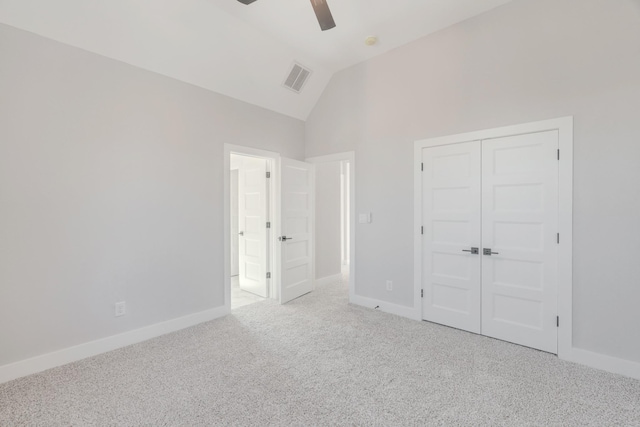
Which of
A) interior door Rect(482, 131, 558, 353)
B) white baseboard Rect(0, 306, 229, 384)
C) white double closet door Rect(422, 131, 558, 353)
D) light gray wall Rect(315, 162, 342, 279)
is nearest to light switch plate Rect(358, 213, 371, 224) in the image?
white double closet door Rect(422, 131, 558, 353)

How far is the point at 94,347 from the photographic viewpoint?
2574 millimetres

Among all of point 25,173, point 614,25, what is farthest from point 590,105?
point 25,173

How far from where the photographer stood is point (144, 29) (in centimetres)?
262

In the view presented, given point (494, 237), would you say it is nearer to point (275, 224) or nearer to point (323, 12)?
point (323, 12)

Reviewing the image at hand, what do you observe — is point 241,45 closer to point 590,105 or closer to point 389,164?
point 389,164

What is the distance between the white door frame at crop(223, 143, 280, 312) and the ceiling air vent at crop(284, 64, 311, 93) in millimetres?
941

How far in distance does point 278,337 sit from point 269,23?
329cm

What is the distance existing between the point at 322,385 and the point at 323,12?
8.86 feet

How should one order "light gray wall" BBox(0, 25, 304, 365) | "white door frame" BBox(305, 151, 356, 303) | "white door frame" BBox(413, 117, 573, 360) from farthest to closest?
"white door frame" BBox(305, 151, 356, 303) < "white door frame" BBox(413, 117, 573, 360) < "light gray wall" BBox(0, 25, 304, 365)

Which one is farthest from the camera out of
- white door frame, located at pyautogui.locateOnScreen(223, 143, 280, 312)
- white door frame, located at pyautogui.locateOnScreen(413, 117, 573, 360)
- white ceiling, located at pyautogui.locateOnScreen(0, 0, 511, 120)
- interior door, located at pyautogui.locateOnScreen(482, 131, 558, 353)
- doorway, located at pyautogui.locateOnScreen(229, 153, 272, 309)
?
doorway, located at pyautogui.locateOnScreen(229, 153, 272, 309)

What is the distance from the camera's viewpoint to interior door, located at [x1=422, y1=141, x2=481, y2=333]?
300 centimetres

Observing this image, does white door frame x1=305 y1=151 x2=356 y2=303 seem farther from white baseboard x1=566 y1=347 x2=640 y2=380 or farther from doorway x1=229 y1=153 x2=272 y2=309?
white baseboard x1=566 y1=347 x2=640 y2=380

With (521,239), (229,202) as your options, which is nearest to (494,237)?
(521,239)

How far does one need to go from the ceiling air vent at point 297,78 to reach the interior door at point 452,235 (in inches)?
75.5
